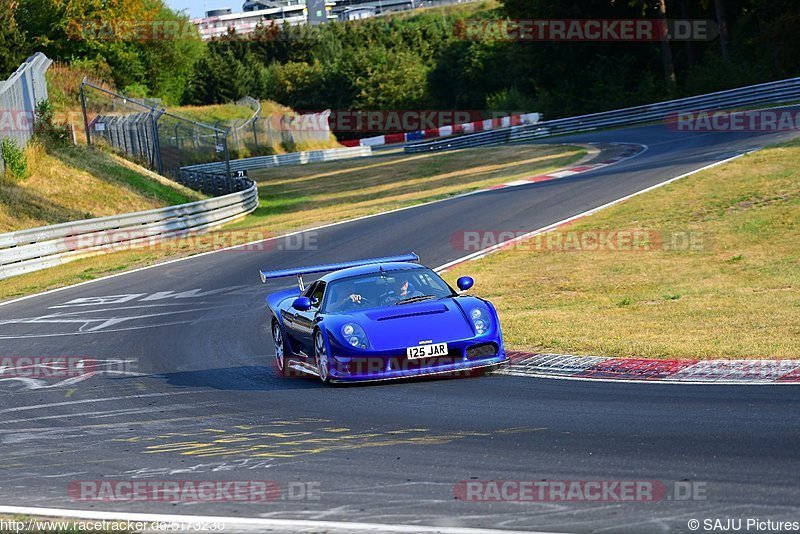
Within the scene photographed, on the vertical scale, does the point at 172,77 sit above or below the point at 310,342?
above

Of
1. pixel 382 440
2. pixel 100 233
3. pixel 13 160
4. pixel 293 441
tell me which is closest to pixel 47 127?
pixel 13 160

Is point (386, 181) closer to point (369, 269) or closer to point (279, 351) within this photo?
point (279, 351)

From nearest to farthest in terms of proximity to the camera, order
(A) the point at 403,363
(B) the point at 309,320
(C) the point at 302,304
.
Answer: (A) the point at 403,363
(B) the point at 309,320
(C) the point at 302,304

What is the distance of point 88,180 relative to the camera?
37.2 metres

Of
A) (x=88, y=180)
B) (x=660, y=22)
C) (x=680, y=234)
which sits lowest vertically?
(x=680, y=234)

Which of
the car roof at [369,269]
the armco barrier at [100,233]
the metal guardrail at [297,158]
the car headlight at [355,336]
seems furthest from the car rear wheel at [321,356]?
the metal guardrail at [297,158]

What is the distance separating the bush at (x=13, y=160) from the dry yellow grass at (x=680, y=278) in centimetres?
1810

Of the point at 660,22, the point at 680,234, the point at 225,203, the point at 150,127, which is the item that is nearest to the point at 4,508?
the point at 680,234

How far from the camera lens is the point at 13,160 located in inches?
1342

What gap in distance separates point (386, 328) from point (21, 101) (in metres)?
28.2

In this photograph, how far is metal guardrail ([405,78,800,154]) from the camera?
144 feet

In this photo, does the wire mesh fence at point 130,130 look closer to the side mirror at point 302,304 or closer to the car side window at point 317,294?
the car side window at point 317,294

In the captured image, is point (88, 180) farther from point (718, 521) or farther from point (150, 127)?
point (718, 521)

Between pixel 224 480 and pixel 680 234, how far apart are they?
16.3 meters
